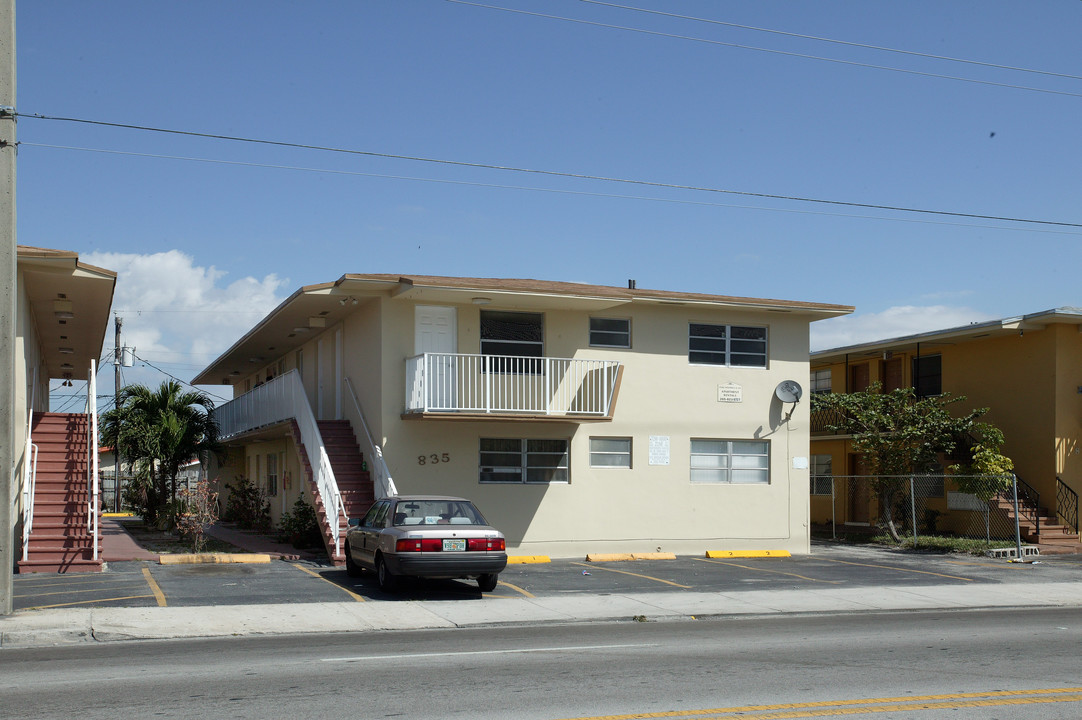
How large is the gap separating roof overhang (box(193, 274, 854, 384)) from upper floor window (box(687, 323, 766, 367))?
0.75 meters

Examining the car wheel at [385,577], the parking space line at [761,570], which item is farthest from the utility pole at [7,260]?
the parking space line at [761,570]

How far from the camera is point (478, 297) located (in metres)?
20.1

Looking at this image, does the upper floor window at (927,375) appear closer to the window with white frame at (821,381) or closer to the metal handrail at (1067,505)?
the window with white frame at (821,381)

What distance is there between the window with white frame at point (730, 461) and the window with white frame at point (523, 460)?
122 inches

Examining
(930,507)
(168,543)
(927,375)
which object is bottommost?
(168,543)

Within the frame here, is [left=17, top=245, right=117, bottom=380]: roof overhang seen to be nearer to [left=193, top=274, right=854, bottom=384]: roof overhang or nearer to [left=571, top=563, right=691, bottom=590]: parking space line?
[left=193, top=274, right=854, bottom=384]: roof overhang

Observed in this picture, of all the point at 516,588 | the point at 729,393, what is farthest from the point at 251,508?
the point at 516,588

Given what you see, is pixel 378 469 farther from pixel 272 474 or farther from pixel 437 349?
pixel 272 474

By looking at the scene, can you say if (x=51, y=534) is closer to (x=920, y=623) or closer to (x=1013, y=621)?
(x=920, y=623)

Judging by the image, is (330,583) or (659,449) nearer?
(330,583)

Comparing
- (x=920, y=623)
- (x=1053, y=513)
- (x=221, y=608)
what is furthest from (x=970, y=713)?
(x=1053, y=513)

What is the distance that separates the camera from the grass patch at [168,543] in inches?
819

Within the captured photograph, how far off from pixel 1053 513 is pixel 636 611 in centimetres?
1546

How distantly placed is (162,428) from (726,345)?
1344 cm
